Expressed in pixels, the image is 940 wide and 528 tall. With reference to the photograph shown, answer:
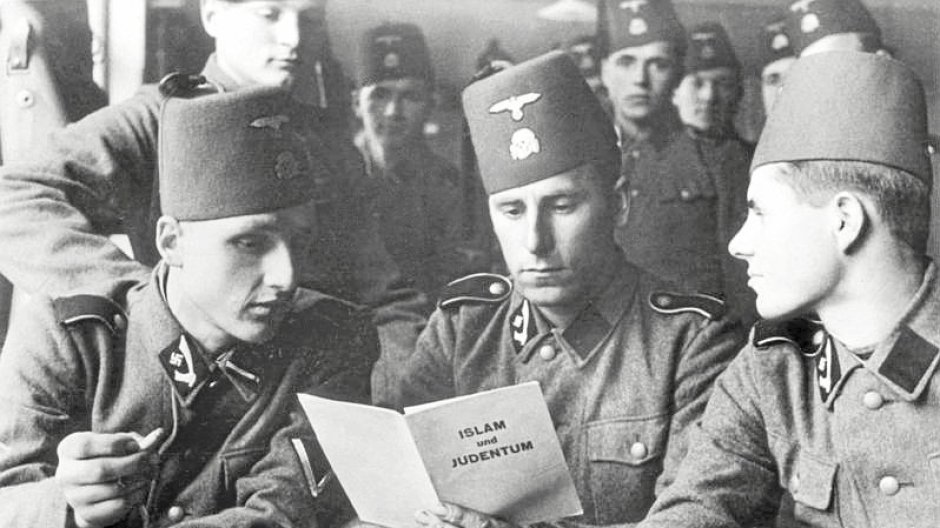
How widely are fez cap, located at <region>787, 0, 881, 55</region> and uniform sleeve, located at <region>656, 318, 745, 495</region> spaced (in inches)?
24.7

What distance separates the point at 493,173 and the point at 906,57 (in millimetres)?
915

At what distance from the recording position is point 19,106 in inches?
95.7

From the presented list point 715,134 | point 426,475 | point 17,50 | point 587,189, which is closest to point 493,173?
point 587,189

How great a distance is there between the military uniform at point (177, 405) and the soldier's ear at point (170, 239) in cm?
3

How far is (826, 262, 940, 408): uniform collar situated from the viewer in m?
2.05

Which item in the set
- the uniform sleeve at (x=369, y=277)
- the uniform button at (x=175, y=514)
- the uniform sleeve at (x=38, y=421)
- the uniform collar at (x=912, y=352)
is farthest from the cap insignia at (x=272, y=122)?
the uniform collar at (x=912, y=352)

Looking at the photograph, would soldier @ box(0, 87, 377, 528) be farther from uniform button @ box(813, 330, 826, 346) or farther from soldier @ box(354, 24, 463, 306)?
uniform button @ box(813, 330, 826, 346)

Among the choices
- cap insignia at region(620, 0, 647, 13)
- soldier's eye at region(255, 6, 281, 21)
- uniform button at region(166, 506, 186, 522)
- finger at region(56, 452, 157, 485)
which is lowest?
uniform button at region(166, 506, 186, 522)

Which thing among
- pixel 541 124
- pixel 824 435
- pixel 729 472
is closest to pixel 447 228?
pixel 541 124

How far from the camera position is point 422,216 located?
7.85 ft

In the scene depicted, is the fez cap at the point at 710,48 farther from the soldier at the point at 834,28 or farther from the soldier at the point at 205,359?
the soldier at the point at 205,359


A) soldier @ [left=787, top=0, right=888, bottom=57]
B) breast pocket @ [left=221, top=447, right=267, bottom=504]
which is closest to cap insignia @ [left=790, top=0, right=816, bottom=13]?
soldier @ [left=787, top=0, right=888, bottom=57]

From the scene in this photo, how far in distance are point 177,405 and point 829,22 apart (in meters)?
1.60

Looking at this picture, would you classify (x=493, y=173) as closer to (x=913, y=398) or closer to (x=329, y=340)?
(x=329, y=340)
